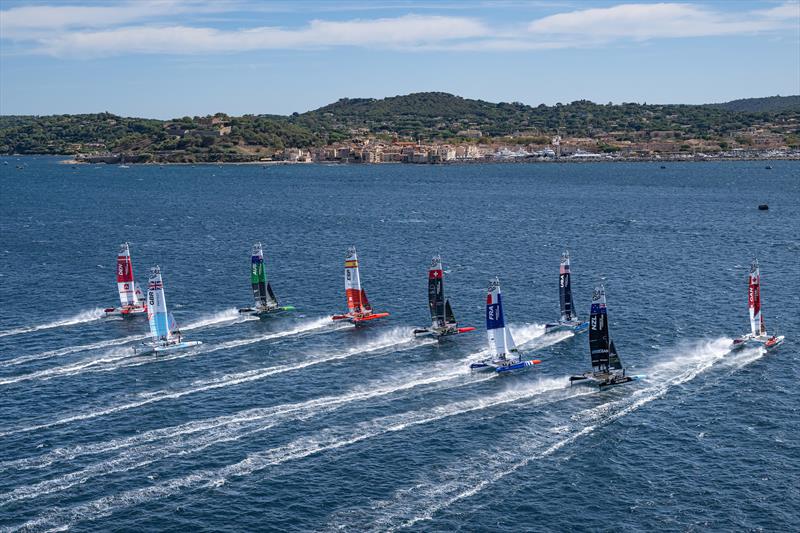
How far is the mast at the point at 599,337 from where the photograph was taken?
80.6 m

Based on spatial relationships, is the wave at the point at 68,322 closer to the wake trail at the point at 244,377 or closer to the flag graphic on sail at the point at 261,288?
the flag graphic on sail at the point at 261,288

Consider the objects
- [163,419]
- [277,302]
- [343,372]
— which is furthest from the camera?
[277,302]

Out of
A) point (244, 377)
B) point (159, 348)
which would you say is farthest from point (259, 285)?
point (244, 377)

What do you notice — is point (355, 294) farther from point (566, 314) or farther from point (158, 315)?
point (566, 314)

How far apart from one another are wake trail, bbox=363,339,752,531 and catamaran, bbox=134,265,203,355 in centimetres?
3959

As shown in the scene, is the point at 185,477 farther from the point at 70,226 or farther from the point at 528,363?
the point at 70,226

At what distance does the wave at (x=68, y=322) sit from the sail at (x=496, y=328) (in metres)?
47.4

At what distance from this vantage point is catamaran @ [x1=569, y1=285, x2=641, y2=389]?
79500 millimetres

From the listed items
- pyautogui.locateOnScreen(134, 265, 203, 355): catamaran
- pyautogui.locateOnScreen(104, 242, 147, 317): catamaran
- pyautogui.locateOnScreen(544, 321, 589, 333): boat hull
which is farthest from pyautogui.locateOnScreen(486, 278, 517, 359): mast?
pyautogui.locateOnScreen(104, 242, 147, 317): catamaran

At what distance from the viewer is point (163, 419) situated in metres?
71.1

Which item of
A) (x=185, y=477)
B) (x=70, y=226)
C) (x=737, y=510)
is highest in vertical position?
(x=70, y=226)

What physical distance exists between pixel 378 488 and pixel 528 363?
29603mm

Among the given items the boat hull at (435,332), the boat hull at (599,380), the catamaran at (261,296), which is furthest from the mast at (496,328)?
the catamaran at (261,296)

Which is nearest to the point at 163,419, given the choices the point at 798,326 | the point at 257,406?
the point at 257,406
